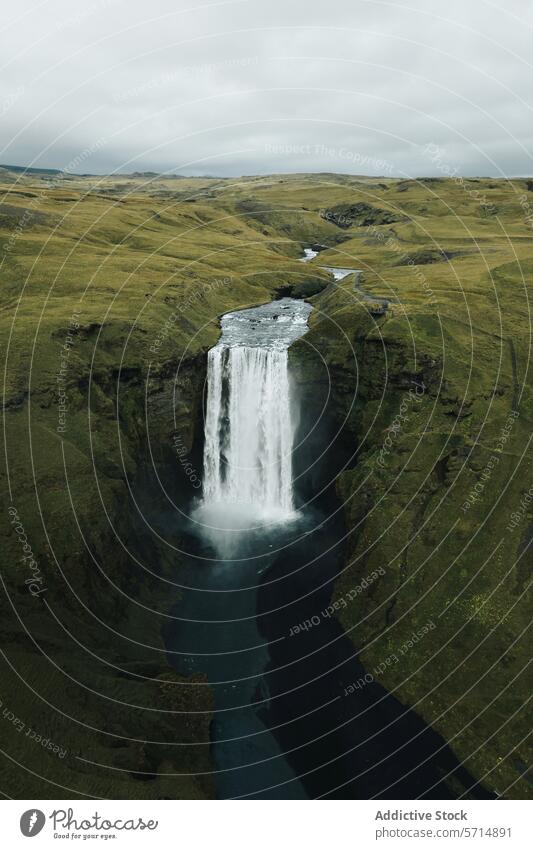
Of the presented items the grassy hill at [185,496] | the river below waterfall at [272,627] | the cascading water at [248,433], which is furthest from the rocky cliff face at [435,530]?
the cascading water at [248,433]

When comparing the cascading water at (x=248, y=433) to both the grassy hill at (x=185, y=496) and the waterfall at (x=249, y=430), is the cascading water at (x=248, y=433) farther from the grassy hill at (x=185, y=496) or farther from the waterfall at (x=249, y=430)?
the grassy hill at (x=185, y=496)

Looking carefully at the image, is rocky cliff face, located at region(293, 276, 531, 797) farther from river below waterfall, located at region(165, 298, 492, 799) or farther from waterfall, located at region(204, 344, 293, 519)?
waterfall, located at region(204, 344, 293, 519)

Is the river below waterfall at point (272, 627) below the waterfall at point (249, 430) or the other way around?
below

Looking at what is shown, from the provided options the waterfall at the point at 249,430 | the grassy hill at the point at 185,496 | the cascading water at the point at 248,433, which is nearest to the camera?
the grassy hill at the point at 185,496

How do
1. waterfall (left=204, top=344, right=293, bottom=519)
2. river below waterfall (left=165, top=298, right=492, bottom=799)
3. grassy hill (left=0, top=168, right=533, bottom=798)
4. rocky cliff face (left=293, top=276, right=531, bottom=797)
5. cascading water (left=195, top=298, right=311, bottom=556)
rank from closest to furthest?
1. grassy hill (left=0, top=168, right=533, bottom=798)
2. river below waterfall (left=165, top=298, right=492, bottom=799)
3. rocky cliff face (left=293, top=276, right=531, bottom=797)
4. cascading water (left=195, top=298, right=311, bottom=556)
5. waterfall (left=204, top=344, right=293, bottom=519)

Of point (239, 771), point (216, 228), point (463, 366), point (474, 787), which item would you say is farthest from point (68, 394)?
point (216, 228)
